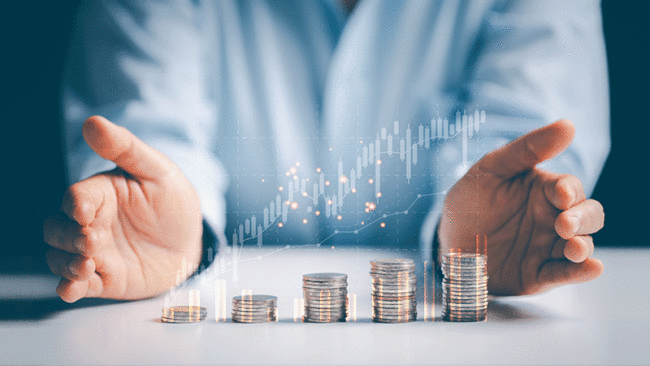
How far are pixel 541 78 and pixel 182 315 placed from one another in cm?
202

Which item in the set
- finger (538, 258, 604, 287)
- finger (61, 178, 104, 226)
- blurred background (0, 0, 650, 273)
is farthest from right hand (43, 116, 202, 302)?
blurred background (0, 0, 650, 273)

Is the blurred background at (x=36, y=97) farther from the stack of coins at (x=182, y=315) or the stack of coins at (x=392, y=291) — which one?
the stack of coins at (x=392, y=291)

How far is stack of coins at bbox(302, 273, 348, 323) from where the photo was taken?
184cm

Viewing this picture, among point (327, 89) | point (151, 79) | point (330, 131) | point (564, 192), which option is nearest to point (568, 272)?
point (564, 192)

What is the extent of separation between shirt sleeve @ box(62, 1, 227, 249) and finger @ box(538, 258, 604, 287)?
140cm

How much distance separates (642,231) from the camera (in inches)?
168

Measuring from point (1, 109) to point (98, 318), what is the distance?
2589 millimetres

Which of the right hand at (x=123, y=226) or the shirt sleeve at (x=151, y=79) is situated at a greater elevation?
the shirt sleeve at (x=151, y=79)

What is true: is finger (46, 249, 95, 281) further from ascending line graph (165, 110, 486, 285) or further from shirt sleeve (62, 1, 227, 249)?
shirt sleeve (62, 1, 227, 249)

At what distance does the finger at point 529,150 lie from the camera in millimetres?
1825

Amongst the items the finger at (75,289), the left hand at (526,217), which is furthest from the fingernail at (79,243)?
the left hand at (526,217)

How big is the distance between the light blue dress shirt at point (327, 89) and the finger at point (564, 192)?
563 millimetres

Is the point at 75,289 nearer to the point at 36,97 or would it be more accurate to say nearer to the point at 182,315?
the point at 182,315

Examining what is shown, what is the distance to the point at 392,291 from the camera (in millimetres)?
1853
